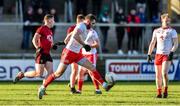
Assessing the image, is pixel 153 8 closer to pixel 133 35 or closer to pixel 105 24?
pixel 133 35

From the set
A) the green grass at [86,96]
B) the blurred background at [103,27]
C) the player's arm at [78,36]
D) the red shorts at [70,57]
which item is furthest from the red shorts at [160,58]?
the blurred background at [103,27]

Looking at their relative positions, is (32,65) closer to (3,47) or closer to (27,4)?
(3,47)

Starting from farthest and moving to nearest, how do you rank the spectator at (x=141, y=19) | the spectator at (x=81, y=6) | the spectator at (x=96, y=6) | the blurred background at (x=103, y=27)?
the spectator at (x=96, y=6), the spectator at (x=81, y=6), the spectator at (x=141, y=19), the blurred background at (x=103, y=27)

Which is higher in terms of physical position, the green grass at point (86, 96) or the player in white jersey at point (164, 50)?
the player in white jersey at point (164, 50)

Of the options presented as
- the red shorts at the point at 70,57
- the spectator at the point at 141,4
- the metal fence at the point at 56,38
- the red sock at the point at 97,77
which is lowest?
the metal fence at the point at 56,38

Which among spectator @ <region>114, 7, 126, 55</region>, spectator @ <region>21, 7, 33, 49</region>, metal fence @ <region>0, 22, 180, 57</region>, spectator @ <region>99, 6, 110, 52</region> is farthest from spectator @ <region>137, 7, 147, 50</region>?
spectator @ <region>21, 7, 33, 49</region>

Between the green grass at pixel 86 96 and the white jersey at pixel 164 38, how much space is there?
1.31 meters

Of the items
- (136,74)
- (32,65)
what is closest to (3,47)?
(32,65)

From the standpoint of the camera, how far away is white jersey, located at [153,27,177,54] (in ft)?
60.8

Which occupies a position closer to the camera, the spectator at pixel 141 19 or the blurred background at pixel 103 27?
the blurred background at pixel 103 27

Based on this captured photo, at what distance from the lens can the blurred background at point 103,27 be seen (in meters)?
27.2

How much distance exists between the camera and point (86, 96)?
18.7 meters

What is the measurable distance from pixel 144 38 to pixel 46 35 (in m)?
9.11

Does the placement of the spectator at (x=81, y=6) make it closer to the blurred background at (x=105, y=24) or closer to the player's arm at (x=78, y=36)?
the blurred background at (x=105, y=24)
